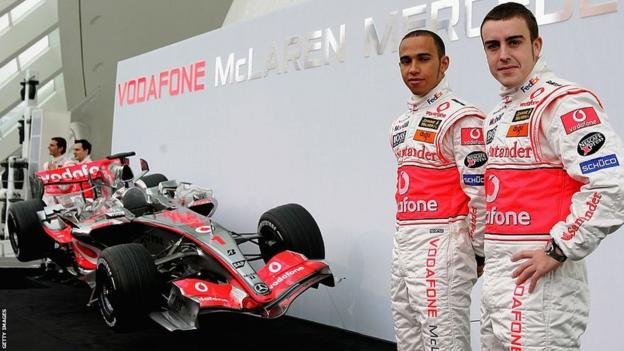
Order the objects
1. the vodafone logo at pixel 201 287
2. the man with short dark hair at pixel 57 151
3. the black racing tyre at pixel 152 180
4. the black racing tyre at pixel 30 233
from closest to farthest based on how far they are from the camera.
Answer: the vodafone logo at pixel 201 287 → the black racing tyre at pixel 30 233 → the black racing tyre at pixel 152 180 → the man with short dark hair at pixel 57 151

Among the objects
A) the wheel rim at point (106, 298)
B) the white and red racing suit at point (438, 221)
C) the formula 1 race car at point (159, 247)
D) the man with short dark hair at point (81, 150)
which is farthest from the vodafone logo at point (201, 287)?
the man with short dark hair at point (81, 150)

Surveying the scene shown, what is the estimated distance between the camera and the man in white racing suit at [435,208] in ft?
8.38

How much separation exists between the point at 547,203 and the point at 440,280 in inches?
26.2

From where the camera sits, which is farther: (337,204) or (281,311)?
(337,204)

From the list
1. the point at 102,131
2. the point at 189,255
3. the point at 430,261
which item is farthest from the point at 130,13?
the point at 430,261

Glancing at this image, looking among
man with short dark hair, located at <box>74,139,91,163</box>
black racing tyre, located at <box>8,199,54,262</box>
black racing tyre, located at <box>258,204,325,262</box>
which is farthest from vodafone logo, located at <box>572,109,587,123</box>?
man with short dark hair, located at <box>74,139,91,163</box>

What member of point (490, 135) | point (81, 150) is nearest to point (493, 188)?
point (490, 135)

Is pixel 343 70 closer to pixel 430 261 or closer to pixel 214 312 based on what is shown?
pixel 214 312

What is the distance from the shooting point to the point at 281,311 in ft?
13.1

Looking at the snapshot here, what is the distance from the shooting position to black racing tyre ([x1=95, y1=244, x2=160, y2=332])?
13.3 ft

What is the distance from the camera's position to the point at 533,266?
1934 mm

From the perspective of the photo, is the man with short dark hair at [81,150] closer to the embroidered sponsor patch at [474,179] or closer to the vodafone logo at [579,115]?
the embroidered sponsor patch at [474,179]

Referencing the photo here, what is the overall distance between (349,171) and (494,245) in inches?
113

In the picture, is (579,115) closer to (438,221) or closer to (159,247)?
(438,221)
